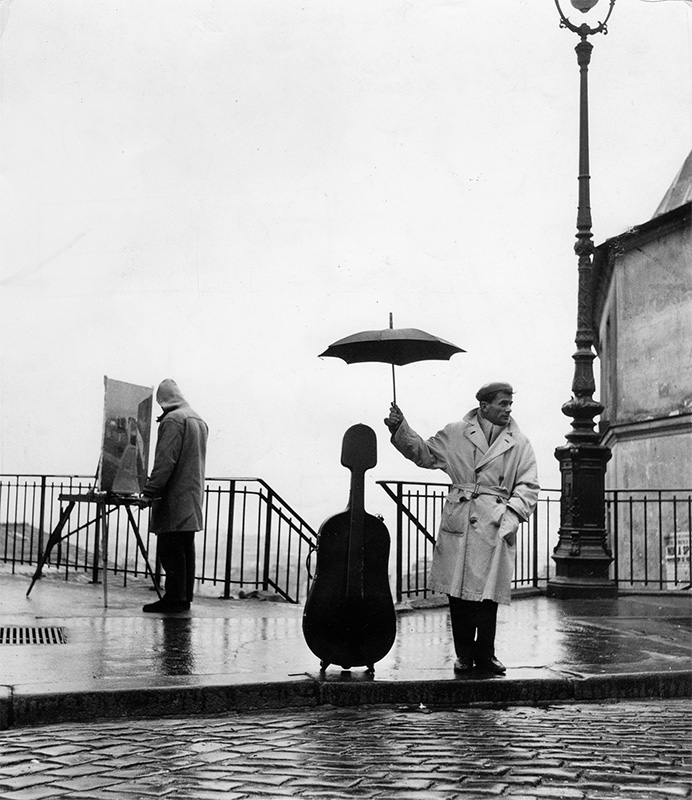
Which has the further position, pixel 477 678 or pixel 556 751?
pixel 477 678

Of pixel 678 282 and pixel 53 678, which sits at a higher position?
pixel 678 282

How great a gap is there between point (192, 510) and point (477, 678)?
4.18 meters

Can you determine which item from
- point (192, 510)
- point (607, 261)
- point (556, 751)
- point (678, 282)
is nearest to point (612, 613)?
point (192, 510)

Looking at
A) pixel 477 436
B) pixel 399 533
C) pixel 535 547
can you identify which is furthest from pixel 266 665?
pixel 535 547

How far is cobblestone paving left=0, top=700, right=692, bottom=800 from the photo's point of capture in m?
3.86

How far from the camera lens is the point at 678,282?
74.4 ft

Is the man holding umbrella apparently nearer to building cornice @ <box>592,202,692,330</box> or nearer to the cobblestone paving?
the cobblestone paving

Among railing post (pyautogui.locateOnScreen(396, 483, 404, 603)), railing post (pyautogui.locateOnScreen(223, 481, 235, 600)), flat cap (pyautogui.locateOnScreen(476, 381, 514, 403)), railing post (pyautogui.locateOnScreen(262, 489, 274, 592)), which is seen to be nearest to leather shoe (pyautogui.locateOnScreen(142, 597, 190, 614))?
railing post (pyautogui.locateOnScreen(223, 481, 235, 600))

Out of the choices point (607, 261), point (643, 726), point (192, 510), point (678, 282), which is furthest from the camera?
point (607, 261)

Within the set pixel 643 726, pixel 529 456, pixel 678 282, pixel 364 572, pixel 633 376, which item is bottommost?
pixel 643 726

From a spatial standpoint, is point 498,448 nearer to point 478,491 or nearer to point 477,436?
point 477,436

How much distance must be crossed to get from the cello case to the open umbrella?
71cm

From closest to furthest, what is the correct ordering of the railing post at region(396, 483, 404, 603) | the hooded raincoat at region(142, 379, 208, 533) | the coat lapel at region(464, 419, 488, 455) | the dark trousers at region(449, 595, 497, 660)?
1. the dark trousers at region(449, 595, 497, 660)
2. the coat lapel at region(464, 419, 488, 455)
3. the hooded raincoat at region(142, 379, 208, 533)
4. the railing post at region(396, 483, 404, 603)

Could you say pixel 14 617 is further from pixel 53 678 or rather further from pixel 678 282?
pixel 678 282
